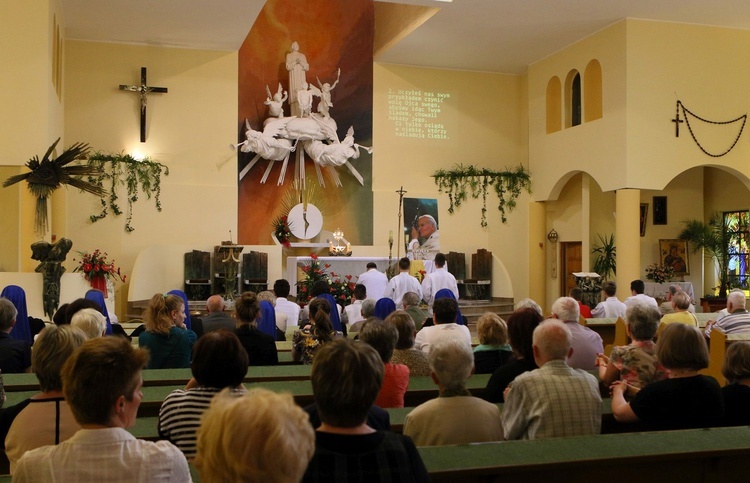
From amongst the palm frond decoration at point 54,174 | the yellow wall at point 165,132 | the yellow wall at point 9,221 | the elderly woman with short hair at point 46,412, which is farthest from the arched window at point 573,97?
the elderly woman with short hair at point 46,412

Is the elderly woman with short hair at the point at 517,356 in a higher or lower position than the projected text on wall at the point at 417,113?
lower

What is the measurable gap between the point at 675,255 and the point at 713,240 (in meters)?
0.81

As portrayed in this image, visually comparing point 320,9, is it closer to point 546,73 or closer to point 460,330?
point 546,73

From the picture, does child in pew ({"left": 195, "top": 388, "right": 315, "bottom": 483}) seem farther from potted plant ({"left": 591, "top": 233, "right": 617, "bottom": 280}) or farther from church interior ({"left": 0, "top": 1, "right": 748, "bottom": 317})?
potted plant ({"left": 591, "top": 233, "right": 617, "bottom": 280})

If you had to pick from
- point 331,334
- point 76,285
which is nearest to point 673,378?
point 331,334

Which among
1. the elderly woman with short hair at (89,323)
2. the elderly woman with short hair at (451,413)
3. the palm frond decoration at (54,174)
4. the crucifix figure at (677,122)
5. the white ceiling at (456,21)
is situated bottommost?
the elderly woman with short hair at (451,413)

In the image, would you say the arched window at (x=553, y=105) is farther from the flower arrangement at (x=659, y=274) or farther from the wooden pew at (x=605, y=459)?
the wooden pew at (x=605, y=459)

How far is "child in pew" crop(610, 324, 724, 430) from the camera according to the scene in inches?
137

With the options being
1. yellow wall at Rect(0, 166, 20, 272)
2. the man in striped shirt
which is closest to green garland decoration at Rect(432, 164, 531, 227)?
yellow wall at Rect(0, 166, 20, 272)

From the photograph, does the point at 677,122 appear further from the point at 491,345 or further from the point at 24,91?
the point at 24,91

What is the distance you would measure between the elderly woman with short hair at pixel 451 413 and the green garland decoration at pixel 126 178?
40.5ft

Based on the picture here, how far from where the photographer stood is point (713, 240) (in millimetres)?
15898

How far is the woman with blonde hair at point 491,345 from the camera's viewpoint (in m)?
4.87

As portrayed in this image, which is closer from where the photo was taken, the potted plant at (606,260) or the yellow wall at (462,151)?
the potted plant at (606,260)
